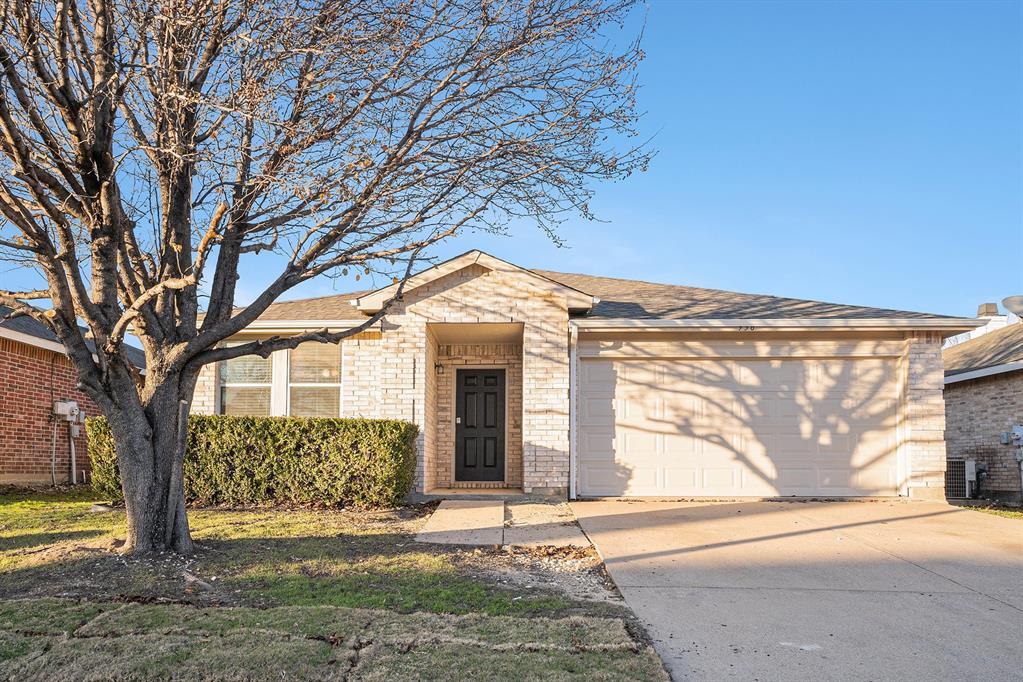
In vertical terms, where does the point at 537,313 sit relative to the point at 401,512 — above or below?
above

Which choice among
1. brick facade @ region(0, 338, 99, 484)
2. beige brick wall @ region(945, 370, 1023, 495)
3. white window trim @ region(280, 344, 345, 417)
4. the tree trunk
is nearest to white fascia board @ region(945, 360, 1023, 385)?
beige brick wall @ region(945, 370, 1023, 495)

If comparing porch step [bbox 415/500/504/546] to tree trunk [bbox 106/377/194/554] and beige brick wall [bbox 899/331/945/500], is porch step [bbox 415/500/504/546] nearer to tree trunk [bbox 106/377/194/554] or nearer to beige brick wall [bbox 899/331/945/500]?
tree trunk [bbox 106/377/194/554]

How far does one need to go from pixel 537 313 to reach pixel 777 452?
4195 mm

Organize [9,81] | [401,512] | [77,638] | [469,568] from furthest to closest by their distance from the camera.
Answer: [401,512]
[469,568]
[9,81]
[77,638]

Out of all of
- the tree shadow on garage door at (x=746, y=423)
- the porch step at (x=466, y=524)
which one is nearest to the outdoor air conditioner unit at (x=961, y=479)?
the tree shadow on garage door at (x=746, y=423)

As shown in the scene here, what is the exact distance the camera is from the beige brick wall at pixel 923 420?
11.0 meters

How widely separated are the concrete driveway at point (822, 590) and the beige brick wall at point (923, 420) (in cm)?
137

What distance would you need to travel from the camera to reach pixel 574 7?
670cm

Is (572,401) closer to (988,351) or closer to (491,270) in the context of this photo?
(491,270)

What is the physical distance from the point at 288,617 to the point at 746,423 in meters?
8.41

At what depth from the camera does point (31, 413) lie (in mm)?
13219

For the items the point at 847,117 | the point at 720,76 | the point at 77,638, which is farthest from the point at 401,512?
the point at 847,117

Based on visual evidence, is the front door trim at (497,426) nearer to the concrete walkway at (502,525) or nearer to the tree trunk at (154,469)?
the concrete walkway at (502,525)

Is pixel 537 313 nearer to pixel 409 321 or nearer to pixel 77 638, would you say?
pixel 409 321
